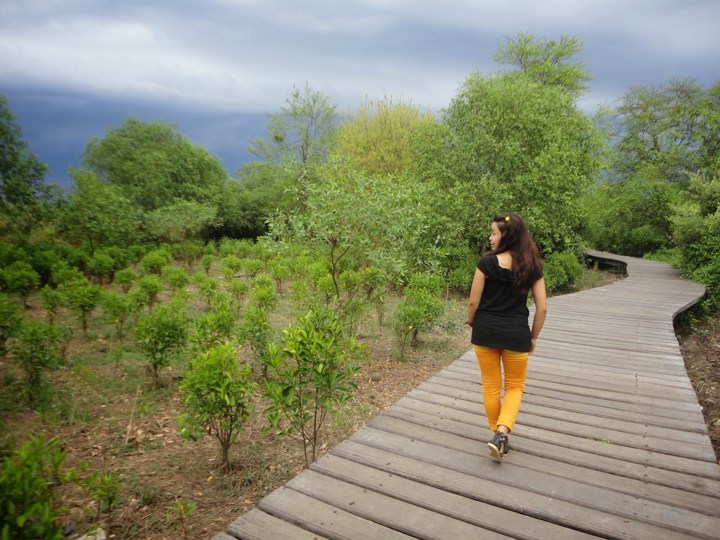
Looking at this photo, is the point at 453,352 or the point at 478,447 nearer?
the point at 478,447

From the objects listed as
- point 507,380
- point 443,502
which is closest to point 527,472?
point 507,380

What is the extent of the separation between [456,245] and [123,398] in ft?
35.8

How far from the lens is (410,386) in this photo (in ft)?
20.6

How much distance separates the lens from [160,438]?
15.2ft

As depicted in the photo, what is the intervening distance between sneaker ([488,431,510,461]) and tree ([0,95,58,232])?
15.6 meters

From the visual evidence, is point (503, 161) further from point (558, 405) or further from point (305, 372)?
point (305, 372)

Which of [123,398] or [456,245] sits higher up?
[456,245]

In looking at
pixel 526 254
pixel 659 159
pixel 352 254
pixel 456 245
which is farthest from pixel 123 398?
pixel 659 159

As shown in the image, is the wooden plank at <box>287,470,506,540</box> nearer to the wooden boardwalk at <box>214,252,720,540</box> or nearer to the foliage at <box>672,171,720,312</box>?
the wooden boardwalk at <box>214,252,720,540</box>

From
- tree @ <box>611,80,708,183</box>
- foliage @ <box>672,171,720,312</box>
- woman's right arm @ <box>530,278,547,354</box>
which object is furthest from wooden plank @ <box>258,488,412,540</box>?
tree @ <box>611,80,708,183</box>

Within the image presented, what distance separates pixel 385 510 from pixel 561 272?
41.8ft

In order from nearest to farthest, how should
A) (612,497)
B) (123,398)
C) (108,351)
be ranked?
(612,497), (123,398), (108,351)

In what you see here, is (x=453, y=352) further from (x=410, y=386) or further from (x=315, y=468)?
(x=315, y=468)

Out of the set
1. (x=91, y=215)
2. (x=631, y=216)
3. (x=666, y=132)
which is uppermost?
(x=666, y=132)
